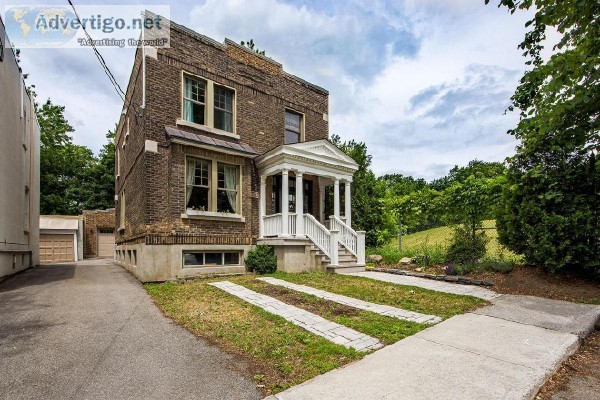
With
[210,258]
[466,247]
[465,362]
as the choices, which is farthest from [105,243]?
[465,362]

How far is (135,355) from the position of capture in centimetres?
387

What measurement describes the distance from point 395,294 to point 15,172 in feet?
42.2

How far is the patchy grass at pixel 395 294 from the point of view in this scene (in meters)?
5.99

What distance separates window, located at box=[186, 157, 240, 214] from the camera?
10133mm

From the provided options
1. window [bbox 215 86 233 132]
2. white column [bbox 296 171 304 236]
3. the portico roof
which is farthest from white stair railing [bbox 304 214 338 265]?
window [bbox 215 86 233 132]

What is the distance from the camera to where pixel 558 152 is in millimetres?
8461

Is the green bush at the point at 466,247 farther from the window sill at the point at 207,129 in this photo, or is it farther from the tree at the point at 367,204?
the window sill at the point at 207,129

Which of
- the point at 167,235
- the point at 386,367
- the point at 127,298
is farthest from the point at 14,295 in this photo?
the point at 386,367

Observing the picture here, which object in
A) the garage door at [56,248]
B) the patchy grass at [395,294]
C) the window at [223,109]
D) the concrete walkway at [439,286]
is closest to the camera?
the patchy grass at [395,294]

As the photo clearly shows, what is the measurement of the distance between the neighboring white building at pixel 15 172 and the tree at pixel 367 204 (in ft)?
40.5

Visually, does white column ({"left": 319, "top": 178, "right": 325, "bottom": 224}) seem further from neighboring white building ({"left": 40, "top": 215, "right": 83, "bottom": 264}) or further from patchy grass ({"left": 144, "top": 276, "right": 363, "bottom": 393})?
neighboring white building ({"left": 40, "top": 215, "right": 83, "bottom": 264})

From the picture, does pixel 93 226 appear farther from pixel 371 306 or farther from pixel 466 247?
pixel 466 247

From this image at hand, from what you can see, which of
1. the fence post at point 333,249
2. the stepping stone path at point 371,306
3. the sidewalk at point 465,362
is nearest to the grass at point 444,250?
the fence post at point 333,249

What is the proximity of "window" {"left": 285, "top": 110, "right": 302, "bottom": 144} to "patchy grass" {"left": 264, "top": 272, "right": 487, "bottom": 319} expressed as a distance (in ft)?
19.6
